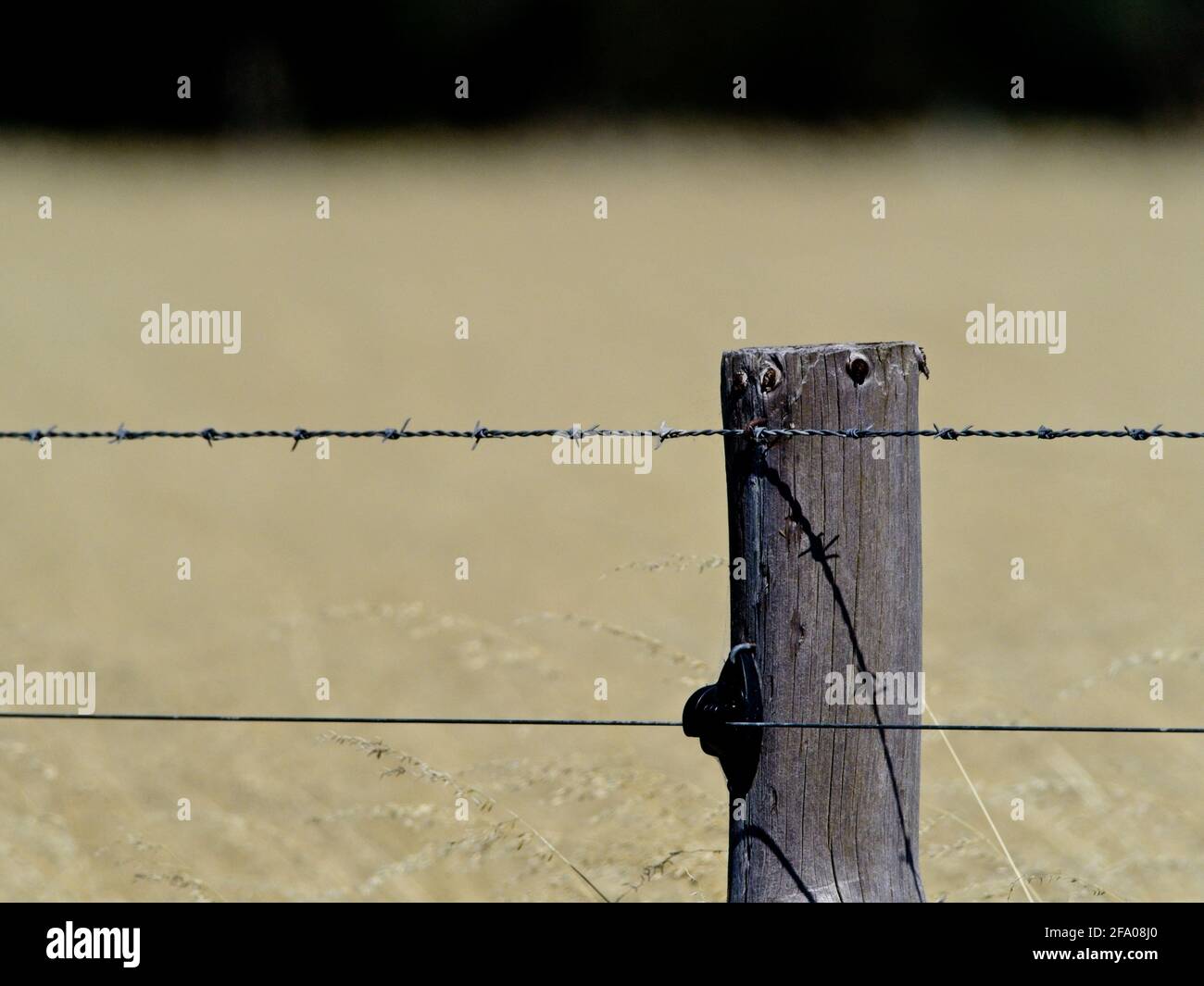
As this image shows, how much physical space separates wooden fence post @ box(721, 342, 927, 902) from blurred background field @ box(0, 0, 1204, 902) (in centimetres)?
49

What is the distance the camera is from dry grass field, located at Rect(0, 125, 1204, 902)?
363 cm

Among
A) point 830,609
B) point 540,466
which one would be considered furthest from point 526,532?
point 830,609

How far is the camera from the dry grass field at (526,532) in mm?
3629

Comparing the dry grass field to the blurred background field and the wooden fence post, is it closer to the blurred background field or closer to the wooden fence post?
the blurred background field

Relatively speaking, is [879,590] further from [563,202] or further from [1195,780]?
[563,202]

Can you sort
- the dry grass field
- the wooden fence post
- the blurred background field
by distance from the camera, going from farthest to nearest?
the blurred background field, the dry grass field, the wooden fence post

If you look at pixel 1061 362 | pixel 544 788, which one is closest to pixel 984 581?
pixel 544 788

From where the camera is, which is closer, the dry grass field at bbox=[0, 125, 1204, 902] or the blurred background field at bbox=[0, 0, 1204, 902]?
the dry grass field at bbox=[0, 125, 1204, 902]

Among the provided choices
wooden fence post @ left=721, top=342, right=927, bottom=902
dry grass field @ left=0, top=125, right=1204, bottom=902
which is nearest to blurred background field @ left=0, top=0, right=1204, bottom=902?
dry grass field @ left=0, top=125, right=1204, bottom=902

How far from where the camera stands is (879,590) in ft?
6.49

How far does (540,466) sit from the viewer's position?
9266mm

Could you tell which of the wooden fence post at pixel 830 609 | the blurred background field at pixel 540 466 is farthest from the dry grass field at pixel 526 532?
the wooden fence post at pixel 830 609

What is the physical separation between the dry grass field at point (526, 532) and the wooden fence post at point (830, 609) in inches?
19.8

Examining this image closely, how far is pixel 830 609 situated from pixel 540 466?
7335mm
